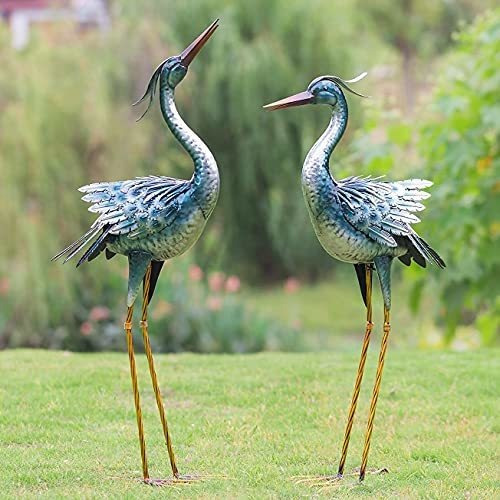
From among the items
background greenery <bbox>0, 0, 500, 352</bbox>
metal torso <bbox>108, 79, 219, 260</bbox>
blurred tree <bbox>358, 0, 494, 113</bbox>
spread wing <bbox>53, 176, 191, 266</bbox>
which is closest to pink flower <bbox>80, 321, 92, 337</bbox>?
background greenery <bbox>0, 0, 500, 352</bbox>

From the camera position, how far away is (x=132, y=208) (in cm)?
401

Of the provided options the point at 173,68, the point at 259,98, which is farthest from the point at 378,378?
the point at 259,98

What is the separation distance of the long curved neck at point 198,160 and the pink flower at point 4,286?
5.30m

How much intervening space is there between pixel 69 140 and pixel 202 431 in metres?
4.82

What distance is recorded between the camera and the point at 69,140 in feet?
30.5

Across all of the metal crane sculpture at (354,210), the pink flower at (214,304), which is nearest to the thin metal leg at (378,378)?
the metal crane sculpture at (354,210)

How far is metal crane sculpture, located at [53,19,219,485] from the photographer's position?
13.1 feet

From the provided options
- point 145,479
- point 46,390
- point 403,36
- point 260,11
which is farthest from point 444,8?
point 145,479

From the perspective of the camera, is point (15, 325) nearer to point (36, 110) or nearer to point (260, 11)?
point (36, 110)

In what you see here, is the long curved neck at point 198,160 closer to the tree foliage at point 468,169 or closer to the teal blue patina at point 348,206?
the teal blue patina at point 348,206

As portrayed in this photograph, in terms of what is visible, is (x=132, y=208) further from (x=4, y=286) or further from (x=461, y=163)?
(x=4, y=286)

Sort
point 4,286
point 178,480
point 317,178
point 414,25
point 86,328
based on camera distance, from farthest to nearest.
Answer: point 414,25
point 4,286
point 86,328
point 178,480
point 317,178

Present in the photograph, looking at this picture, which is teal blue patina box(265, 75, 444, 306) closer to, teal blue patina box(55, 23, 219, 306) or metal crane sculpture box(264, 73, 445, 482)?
metal crane sculpture box(264, 73, 445, 482)

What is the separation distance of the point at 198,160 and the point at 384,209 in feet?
2.46
